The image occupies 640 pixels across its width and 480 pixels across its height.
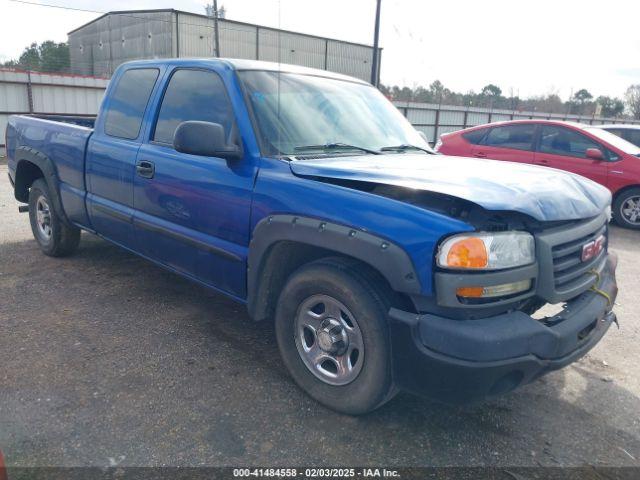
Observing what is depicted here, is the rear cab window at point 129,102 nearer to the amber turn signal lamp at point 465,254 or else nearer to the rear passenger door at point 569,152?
the amber turn signal lamp at point 465,254

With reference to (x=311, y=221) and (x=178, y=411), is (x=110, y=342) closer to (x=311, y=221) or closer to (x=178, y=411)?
(x=178, y=411)

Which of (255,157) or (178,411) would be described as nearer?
(178,411)

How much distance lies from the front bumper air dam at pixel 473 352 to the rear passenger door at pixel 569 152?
6493 mm

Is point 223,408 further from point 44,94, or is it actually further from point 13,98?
point 44,94

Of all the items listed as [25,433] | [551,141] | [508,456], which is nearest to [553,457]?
[508,456]

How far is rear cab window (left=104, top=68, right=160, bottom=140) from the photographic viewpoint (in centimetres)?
406

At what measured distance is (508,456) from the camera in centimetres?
256

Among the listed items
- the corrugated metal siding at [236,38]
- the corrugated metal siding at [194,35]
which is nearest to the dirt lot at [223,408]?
the corrugated metal siding at [194,35]

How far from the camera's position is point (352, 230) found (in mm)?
2520

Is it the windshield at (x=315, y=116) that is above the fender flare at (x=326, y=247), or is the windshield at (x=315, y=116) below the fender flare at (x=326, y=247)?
above

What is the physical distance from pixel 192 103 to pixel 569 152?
6.74 m

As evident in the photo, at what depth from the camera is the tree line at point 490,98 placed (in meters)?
23.5

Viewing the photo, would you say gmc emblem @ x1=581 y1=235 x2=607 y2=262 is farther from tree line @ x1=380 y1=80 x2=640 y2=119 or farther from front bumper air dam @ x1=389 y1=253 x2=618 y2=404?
tree line @ x1=380 y1=80 x2=640 y2=119

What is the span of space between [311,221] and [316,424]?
1.06m
